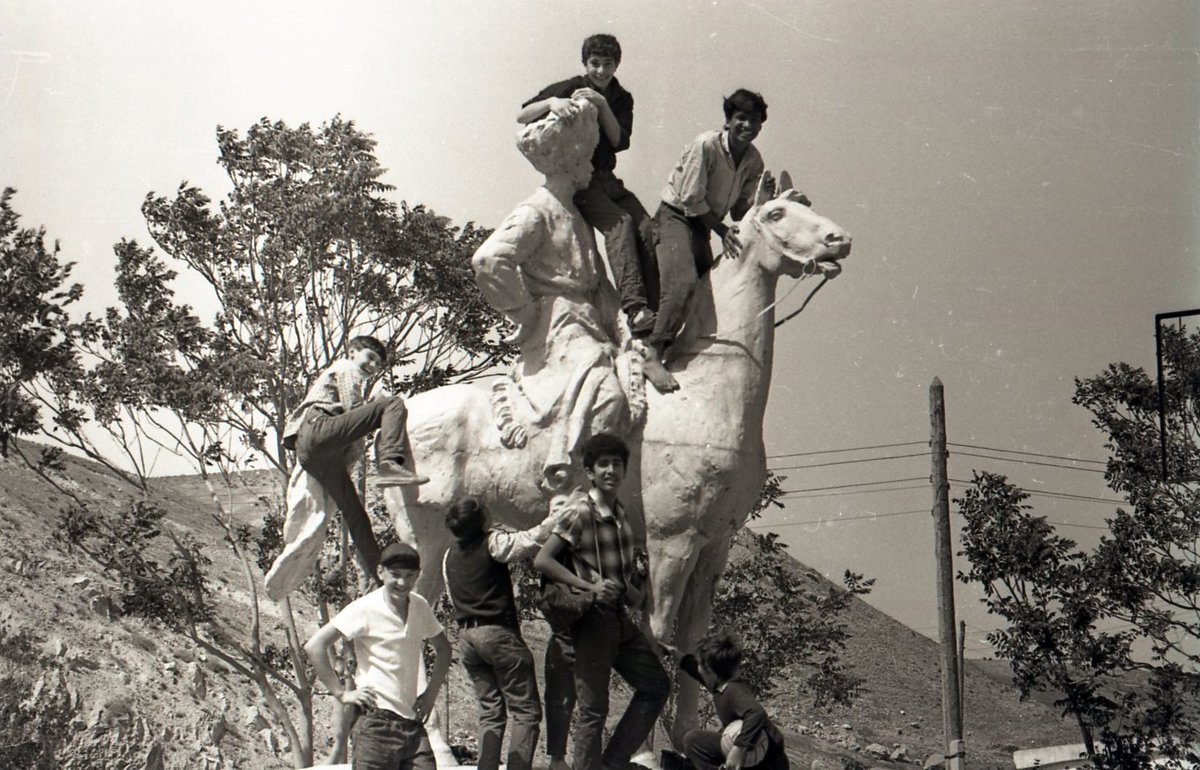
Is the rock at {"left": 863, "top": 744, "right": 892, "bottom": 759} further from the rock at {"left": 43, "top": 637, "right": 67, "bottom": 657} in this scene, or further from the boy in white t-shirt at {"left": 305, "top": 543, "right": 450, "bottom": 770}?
the boy in white t-shirt at {"left": 305, "top": 543, "right": 450, "bottom": 770}

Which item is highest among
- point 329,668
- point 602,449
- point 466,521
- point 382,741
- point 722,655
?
point 602,449

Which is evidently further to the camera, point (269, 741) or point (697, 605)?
point (269, 741)

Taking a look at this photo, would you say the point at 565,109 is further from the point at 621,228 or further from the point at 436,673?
the point at 436,673

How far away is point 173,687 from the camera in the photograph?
21.6 m

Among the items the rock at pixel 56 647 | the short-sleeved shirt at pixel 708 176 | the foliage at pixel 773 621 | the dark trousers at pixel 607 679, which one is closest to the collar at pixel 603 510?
the dark trousers at pixel 607 679

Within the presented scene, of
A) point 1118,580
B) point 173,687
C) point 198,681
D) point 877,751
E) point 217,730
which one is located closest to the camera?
point 1118,580

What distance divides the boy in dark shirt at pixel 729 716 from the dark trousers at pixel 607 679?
389 millimetres

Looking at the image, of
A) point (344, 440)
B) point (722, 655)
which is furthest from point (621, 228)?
point (722, 655)

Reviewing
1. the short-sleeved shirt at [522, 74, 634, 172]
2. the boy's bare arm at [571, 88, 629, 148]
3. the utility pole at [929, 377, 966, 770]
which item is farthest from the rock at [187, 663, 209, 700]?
the boy's bare arm at [571, 88, 629, 148]

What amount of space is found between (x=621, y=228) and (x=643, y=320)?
2.05 ft

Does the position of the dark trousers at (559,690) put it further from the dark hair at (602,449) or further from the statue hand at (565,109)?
the statue hand at (565,109)

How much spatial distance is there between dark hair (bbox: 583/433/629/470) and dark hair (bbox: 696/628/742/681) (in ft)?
3.40

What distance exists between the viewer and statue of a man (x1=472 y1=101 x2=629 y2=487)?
8.46 m

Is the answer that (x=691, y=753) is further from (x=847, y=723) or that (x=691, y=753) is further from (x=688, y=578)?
(x=847, y=723)
